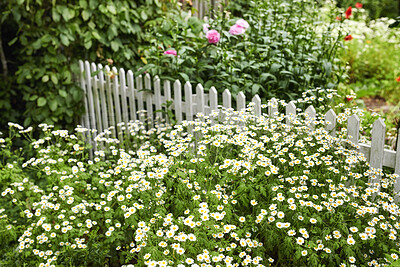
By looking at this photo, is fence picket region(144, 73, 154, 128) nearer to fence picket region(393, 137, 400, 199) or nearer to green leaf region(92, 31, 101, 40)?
green leaf region(92, 31, 101, 40)

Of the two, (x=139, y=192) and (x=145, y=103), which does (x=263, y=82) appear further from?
(x=139, y=192)

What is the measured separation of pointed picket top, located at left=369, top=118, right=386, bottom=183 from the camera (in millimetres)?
2363

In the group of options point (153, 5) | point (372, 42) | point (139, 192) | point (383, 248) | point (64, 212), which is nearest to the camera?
point (383, 248)

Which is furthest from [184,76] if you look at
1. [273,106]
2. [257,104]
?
[273,106]

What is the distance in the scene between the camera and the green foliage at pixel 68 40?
3979mm

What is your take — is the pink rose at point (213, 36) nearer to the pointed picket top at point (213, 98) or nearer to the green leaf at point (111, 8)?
the pointed picket top at point (213, 98)

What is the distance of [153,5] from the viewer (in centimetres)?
435

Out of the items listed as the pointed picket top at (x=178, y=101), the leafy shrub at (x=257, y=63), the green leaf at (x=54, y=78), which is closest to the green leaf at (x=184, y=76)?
the leafy shrub at (x=257, y=63)

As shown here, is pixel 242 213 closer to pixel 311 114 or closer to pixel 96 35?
pixel 311 114

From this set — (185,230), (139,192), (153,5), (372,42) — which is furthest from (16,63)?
(372,42)

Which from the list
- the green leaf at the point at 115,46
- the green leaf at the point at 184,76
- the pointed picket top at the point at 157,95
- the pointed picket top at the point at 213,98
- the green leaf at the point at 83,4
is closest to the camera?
the pointed picket top at the point at 213,98

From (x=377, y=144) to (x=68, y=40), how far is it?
10.0ft

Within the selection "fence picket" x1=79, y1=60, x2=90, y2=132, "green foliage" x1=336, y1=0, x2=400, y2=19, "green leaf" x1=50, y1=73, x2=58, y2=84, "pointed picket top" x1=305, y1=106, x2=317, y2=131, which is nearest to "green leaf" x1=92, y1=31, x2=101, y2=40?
"fence picket" x1=79, y1=60, x2=90, y2=132

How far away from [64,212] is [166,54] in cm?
166
